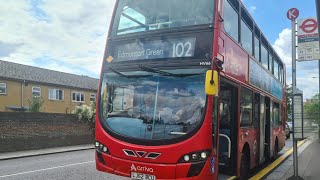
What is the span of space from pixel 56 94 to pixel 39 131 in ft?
68.3

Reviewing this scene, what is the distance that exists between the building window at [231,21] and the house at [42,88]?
3157 centimetres

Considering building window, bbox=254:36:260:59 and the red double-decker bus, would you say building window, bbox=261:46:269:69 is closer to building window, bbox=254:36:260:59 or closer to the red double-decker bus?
building window, bbox=254:36:260:59

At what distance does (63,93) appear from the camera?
43500 mm

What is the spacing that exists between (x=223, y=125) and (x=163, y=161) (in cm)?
251

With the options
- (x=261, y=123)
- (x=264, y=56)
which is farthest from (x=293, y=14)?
(x=264, y=56)

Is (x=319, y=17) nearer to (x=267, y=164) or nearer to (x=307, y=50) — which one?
(x=307, y=50)

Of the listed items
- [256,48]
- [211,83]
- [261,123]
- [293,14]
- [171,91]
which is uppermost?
[293,14]

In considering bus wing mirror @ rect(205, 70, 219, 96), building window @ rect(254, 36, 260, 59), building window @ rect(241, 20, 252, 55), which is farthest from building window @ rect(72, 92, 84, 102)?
bus wing mirror @ rect(205, 70, 219, 96)

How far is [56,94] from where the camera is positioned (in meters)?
42.7

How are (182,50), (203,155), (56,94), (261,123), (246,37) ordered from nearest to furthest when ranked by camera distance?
1. (203,155)
2. (182,50)
3. (246,37)
4. (261,123)
5. (56,94)

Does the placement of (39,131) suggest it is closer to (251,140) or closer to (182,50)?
(251,140)

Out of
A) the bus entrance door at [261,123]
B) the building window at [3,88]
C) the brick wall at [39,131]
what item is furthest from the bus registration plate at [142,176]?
the building window at [3,88]

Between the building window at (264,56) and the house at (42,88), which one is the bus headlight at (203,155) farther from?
the house at (42,88)

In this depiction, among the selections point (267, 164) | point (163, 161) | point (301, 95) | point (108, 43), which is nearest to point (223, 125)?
point (301, 95)
